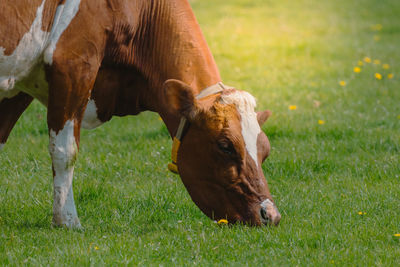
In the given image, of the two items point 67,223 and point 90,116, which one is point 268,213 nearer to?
point 67,223

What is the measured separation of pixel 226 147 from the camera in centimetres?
452

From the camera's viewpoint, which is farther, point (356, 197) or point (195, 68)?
point (356, 197)

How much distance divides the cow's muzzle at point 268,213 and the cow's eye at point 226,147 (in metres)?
0.39

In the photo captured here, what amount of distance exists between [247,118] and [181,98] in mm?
449

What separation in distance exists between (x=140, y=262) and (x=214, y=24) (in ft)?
33.0

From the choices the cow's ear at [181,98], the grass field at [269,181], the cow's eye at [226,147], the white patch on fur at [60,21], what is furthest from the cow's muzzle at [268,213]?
the white patch on fur at [60,21]

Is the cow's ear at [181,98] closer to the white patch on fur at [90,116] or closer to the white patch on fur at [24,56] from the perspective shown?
the white patch on fur at [90,116]

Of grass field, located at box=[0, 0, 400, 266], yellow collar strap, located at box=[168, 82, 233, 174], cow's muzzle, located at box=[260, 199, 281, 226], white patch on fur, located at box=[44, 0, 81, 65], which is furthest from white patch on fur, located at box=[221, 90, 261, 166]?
white patch on fur, located at box=[44, 0, 81, 65]

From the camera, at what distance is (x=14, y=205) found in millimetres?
5309

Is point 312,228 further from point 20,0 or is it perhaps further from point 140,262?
point 20,0

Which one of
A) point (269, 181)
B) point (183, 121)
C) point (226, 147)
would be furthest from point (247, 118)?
point (269, 181)

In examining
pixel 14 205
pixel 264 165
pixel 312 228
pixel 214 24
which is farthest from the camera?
pixel 214 24

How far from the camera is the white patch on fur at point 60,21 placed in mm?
4504

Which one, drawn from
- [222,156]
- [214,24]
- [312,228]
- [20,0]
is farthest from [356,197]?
[214,24]
